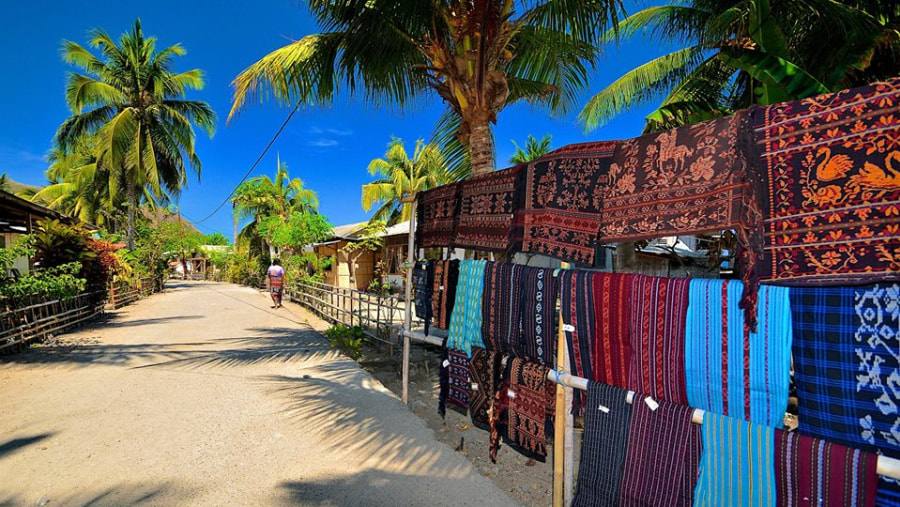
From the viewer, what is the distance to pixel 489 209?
3.54m

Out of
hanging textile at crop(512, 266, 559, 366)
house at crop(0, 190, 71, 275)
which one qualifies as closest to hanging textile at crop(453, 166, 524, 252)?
hanging textile at crop(512, 266, 559, 366)

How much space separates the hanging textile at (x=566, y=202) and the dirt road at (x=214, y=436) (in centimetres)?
184

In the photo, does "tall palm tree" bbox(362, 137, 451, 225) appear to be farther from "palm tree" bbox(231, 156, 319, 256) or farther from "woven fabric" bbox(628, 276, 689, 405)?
"woven fabric" bbox(628, 276, 689, 405)

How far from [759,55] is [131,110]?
20.7m

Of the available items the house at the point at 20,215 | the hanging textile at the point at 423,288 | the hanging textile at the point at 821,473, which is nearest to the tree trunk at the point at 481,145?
the hanging textile at the point at 423,288

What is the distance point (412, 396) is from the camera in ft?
16.6

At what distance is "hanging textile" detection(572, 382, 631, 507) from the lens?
233cm

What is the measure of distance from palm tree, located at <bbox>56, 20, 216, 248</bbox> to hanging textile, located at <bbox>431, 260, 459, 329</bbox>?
17802 mm

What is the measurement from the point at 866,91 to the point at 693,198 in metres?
0.74

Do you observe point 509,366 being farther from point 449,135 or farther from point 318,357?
point 449,135

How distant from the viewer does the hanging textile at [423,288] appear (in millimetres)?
4062

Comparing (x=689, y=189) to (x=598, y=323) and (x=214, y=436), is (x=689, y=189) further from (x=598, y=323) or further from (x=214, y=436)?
(x=214, y=436)

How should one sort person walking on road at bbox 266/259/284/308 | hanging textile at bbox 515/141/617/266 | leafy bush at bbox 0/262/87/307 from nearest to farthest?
hanging textile at bbox 515/141/617/266 < leafy bush at bbox 0/262/87/307 < person walking on road at bbox 266/259/284/308

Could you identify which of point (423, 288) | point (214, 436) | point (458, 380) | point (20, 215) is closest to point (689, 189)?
point (458, 380)
